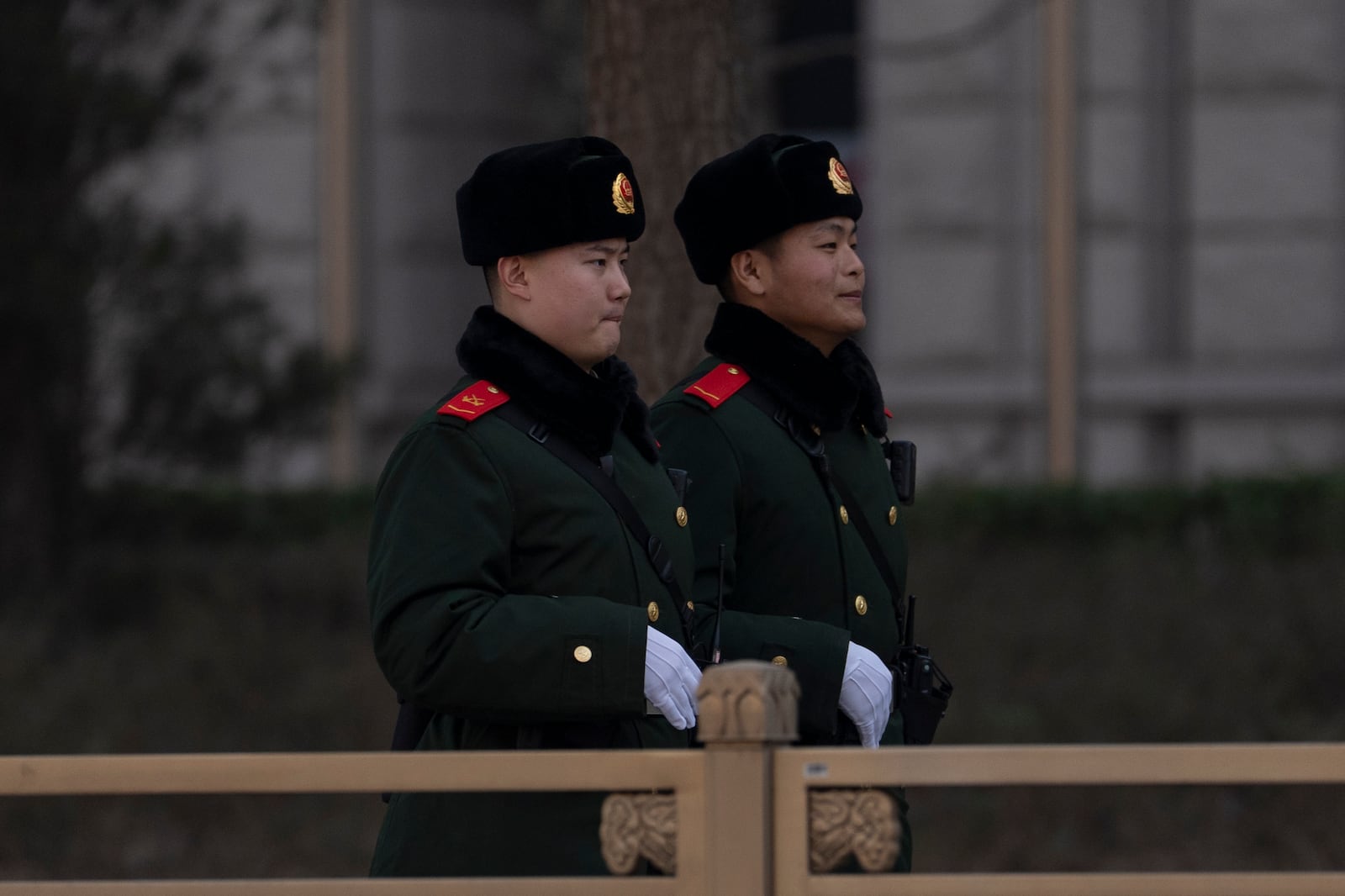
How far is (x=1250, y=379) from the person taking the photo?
13312mm

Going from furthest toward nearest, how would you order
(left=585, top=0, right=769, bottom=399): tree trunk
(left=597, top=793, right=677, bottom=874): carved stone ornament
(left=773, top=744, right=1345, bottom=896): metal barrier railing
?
1. (left=585, top=0, right=769, bottom=399): tree trunk
2. (left=597, top=793, right=677, bottom=874): carved stone ornament
3. (left=773, top=744, right=1345, bottom=896): metal barrier railing

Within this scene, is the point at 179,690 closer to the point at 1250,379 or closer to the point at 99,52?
the point at 99,52

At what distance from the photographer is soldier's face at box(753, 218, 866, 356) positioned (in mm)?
4129

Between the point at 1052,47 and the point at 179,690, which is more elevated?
the point at 1052,47

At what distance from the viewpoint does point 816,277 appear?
4129mm

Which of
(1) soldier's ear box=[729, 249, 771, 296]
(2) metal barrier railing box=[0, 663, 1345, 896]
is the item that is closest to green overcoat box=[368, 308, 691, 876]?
(2) metal barrier railing box=[0, 663, 1345, 896]

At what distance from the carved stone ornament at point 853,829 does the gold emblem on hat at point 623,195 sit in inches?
45.6

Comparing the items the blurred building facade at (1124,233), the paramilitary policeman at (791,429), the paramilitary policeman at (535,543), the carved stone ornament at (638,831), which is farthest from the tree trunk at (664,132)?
the blurred building facade at (1124,233)

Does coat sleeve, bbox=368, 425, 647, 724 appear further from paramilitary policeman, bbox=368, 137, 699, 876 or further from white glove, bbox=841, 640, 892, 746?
white glove, bbox=841, 640, 892, 746

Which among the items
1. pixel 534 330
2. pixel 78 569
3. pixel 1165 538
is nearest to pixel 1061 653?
pixel 1165 538

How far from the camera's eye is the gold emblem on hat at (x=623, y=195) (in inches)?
147

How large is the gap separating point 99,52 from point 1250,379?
745cm

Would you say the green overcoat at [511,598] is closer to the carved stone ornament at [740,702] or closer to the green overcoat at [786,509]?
the green overcoat at [786,509]

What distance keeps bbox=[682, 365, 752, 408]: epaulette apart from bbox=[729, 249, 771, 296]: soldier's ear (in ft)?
0.54
